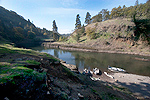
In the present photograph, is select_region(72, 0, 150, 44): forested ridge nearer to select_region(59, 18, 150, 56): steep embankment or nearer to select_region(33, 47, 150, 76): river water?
select_region(59, 18, 150, 56): steep embankment

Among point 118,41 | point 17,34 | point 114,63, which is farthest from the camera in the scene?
point 17,34

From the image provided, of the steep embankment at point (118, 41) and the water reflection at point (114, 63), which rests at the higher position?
the steep embankment at point (118, 41)

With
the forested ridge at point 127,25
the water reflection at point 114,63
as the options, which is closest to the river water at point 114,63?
the water reflection at point 114,63

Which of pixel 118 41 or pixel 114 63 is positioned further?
pixel 118 41

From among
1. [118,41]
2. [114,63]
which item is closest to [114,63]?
[114,63]

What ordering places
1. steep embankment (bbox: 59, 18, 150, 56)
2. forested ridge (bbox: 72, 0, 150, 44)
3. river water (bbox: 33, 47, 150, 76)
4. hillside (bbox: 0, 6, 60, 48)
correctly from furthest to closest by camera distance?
1. hillside (bbox: 0, 6, 60, 48)
2. steep embankment (bbox: 59, 18, 150, 56)
3. river water (bbox: 33, 47, 150, 76)
4. forested ridge (bbox: 72, 0, 150, 44)

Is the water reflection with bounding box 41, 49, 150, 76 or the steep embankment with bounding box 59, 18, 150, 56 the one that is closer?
the water reflection with bounding box 41, 49, 150, 76

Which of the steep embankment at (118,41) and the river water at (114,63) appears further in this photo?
the steep embankment at (118,41)

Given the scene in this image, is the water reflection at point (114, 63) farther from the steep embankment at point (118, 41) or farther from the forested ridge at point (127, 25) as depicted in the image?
the steep embankment at point (118, 41)

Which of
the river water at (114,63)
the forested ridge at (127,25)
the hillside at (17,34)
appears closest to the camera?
the forested ridge at (127,25)

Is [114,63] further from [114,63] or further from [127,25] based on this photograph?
[127,25]

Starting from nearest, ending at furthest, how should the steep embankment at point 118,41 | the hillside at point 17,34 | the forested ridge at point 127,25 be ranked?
the forested ridge at point 127,25 < the steep embankment at point 118,41 < the hillside at point 17,34

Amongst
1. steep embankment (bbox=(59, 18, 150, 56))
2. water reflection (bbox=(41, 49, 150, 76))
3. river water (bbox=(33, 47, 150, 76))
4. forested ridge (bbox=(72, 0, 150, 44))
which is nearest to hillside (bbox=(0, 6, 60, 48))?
water reflection (bbox=(41, 49, 150, 76))

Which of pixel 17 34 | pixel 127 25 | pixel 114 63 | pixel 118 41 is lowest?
pixel 114 63
